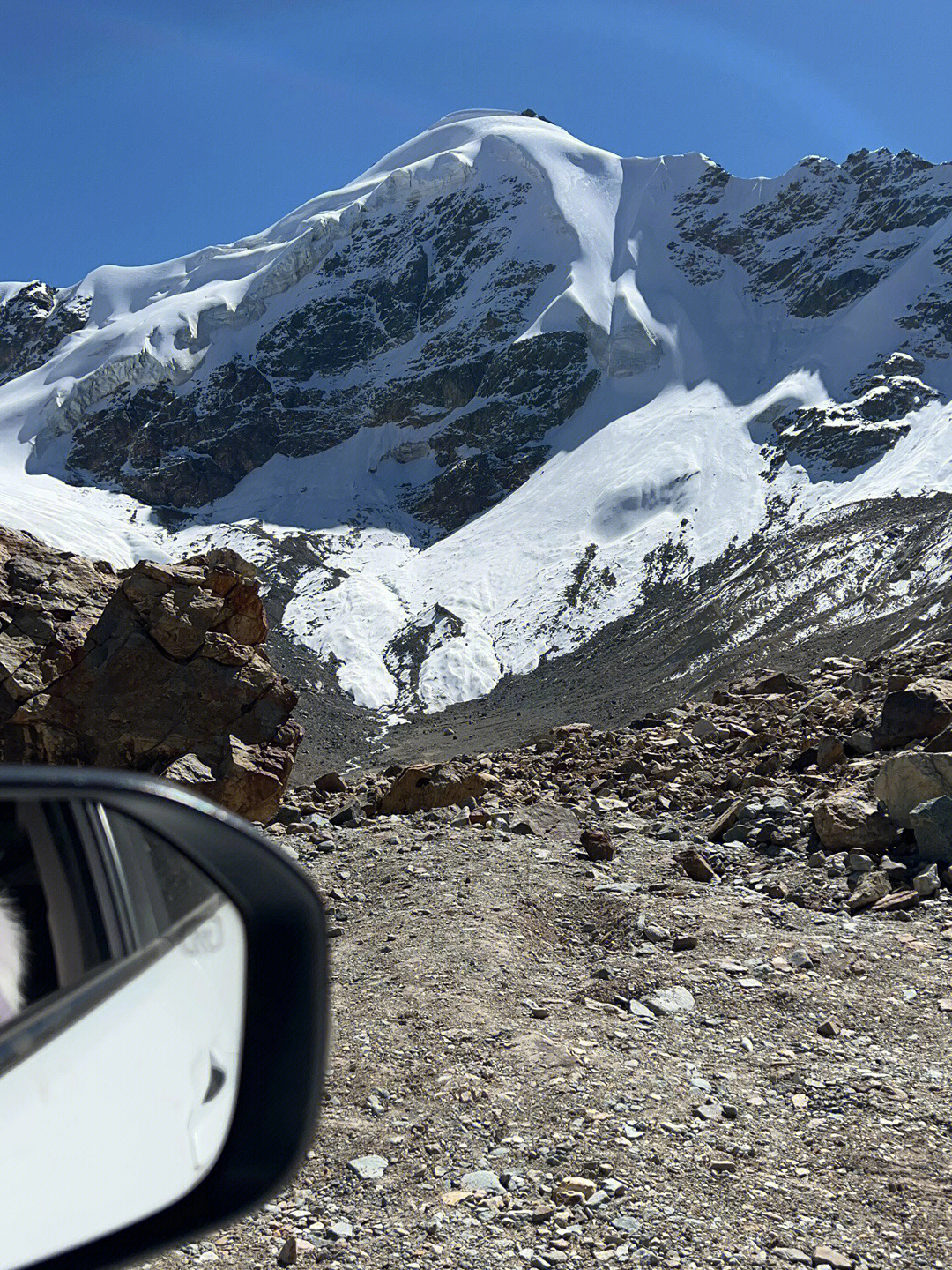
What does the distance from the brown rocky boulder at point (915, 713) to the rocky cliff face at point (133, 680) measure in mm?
7116

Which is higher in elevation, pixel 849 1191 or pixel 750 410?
pixel 750 410

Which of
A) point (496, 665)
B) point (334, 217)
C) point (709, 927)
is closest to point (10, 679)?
point (709, 927)

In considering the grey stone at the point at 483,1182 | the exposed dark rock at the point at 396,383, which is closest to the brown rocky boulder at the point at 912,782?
the grey stone at the point at 483,1182

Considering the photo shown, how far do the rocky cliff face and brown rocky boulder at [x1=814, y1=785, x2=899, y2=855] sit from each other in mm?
7010

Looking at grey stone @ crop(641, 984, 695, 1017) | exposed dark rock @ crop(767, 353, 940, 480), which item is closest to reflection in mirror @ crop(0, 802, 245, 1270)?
grey stone @ crop(641, 984, 695, 1017)

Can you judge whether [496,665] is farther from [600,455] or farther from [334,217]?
[334,217]

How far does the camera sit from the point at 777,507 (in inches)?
3041

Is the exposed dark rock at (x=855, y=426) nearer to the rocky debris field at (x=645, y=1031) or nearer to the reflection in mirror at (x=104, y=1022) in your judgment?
the rocky debris field at (x=645, y=1031)

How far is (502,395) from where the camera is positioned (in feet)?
374

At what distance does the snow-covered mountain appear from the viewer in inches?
2916

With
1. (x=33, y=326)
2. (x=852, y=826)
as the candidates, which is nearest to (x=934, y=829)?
(x=852, y=826)

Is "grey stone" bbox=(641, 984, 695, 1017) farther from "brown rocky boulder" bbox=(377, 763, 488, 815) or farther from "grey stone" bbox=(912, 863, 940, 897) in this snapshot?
"brown rocky boulder" bbox=(377, 763, 488, 815)

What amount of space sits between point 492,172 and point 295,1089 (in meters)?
167

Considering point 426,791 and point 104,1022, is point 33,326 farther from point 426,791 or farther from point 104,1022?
point 104,1022
